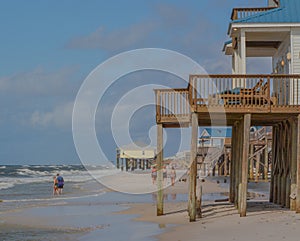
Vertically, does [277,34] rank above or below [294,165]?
above

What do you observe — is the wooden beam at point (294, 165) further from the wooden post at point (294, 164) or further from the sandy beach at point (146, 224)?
the sandy beach at point (146, 224)

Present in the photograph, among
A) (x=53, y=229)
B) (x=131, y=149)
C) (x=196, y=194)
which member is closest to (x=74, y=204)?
(x=53, y=229)

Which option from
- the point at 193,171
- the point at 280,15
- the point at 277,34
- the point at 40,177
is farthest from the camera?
the point at 40,177

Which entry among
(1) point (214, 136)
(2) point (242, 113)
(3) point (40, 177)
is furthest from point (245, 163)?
(3) point (40, 177)

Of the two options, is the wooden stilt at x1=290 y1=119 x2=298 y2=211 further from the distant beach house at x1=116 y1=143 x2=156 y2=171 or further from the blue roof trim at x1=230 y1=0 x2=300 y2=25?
the distant beach house at x1=116 y1=143 x2=156 y2=171

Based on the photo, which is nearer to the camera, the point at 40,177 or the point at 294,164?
the point at 294,164

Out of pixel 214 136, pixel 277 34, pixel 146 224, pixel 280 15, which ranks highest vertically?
pixel 280 15

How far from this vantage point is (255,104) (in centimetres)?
1894

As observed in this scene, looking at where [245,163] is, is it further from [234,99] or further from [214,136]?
[214,136]

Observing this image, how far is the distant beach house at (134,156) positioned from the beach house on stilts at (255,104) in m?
76.7

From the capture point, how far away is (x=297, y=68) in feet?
68.4

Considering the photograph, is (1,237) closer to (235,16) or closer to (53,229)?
(53,229)

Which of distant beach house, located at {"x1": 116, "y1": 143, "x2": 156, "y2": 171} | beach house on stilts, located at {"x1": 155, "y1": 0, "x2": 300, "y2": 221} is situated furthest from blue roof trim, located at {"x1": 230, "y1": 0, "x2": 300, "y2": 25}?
distant beach house, located at {"x1": 116, "y1": 143, "x2": 156, "y2": 171}

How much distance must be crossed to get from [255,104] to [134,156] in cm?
8857
